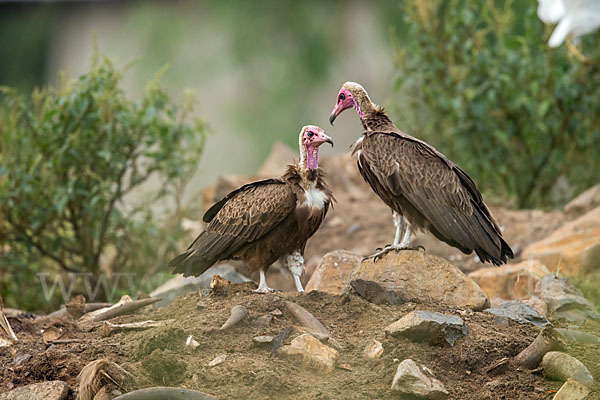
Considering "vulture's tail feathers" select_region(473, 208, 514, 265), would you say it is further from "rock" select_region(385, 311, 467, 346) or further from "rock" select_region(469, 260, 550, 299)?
"rock" select_region(469, 260, 550, 299)

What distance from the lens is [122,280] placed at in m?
6.35

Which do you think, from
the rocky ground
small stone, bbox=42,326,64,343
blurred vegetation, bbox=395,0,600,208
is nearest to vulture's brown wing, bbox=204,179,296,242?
the rocky ground

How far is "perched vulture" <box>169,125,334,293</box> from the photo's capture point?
4.20 metres

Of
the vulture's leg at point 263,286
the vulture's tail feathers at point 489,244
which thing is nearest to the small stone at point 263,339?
the vulture's leg at point 263,286

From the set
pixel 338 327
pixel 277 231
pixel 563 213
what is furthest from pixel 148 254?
pixel 563 213

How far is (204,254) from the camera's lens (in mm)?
4387

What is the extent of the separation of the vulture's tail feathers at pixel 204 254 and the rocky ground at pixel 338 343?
251mm

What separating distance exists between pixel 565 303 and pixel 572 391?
1.36 m

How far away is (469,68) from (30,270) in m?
4.25

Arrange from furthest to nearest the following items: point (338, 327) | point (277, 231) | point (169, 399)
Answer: point (277, 231)
point (338, 327)
point (169, 399)

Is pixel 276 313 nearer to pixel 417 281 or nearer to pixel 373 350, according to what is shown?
pixel 373 350

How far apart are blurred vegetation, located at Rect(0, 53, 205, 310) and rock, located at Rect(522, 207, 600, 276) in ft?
9.44

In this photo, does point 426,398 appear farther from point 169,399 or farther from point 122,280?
point 122,280

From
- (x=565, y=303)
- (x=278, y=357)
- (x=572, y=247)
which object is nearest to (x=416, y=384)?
(x=278, y=357)
